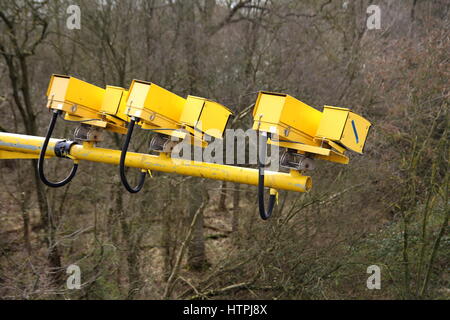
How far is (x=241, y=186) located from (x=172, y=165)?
23.7ft

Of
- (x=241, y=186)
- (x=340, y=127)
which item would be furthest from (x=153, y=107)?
(x=241, y=186)

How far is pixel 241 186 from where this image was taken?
9.71 m

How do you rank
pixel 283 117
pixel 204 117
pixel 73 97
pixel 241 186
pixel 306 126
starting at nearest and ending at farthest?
pixel 283 117
pixel 306 126
pixel 204 117
pixel 73 97
pixel 241 186

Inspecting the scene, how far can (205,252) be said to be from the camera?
1033 centimetres

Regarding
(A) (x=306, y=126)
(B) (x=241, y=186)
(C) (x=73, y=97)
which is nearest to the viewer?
(A) (x=306, y=126)

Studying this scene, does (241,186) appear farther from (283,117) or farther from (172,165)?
(283,117)

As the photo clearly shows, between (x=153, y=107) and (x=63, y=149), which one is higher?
(x=153, y=107)

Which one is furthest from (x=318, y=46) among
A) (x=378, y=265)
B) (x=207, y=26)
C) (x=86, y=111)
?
(x=86, y=111)

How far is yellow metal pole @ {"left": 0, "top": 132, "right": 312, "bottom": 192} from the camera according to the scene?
2.33 meters

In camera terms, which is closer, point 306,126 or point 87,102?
point 306,126

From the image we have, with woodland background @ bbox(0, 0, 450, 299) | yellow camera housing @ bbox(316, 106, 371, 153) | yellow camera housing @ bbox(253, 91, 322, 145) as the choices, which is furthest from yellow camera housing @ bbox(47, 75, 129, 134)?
woodland background @ bbox(0, 0, 450, 299)

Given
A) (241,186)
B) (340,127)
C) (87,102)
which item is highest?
(87,102)

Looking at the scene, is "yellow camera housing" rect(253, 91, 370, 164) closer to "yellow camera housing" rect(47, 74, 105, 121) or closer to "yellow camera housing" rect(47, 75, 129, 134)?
"yellow camera housing" rect(47, 75, 129, 134)

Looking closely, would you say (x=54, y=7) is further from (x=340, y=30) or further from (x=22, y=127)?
(x=340, y=30)
